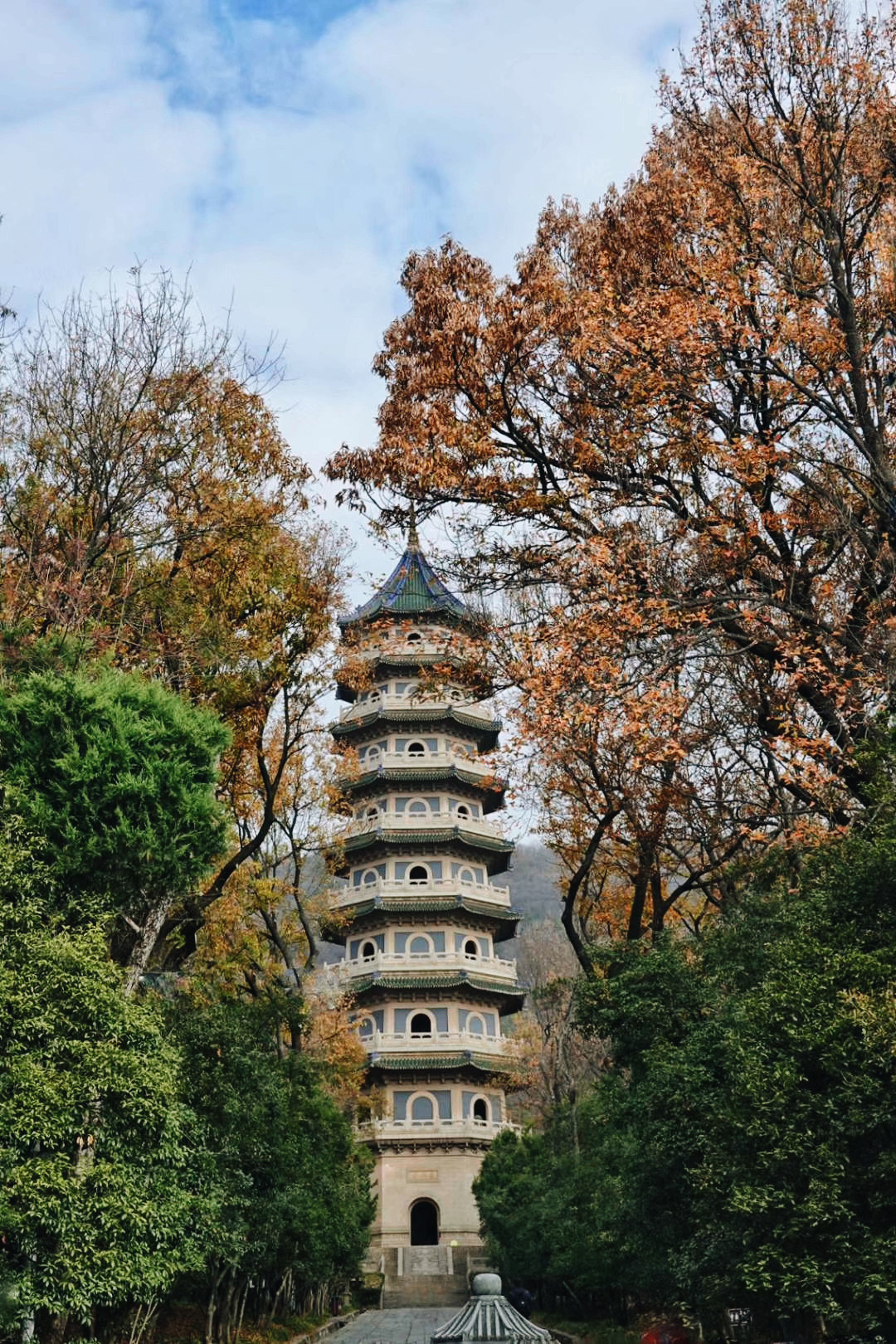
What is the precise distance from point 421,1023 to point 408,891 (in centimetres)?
373

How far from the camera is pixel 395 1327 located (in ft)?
72.7

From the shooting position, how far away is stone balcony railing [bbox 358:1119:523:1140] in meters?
31.0

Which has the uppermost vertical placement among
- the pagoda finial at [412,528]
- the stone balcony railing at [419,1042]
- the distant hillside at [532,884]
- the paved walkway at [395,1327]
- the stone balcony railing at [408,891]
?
the distant hillside at [532,884]

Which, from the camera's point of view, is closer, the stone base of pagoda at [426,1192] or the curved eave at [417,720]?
the stone base of pagoda at [426,1192]

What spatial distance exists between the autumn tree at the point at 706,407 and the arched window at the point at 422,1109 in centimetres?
2370

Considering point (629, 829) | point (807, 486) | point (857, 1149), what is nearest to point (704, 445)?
point (807, 486)

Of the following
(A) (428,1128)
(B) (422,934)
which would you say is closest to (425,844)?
(B) (422,934)

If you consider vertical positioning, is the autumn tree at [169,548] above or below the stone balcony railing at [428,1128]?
above

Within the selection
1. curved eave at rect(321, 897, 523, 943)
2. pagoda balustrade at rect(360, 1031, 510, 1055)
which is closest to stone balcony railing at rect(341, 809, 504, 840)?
curved eave at rect(321, 897, 523, 943)

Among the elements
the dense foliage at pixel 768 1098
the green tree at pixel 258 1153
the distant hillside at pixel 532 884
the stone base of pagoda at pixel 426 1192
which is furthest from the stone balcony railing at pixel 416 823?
the distant hillside at pixel 532 884

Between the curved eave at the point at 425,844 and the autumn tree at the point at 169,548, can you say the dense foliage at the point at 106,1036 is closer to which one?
the autumn tree at the point at 169,548

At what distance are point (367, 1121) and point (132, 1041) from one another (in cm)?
2299

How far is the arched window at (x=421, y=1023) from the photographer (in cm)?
3241

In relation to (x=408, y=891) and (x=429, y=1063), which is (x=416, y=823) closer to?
(x=408, y=891)
